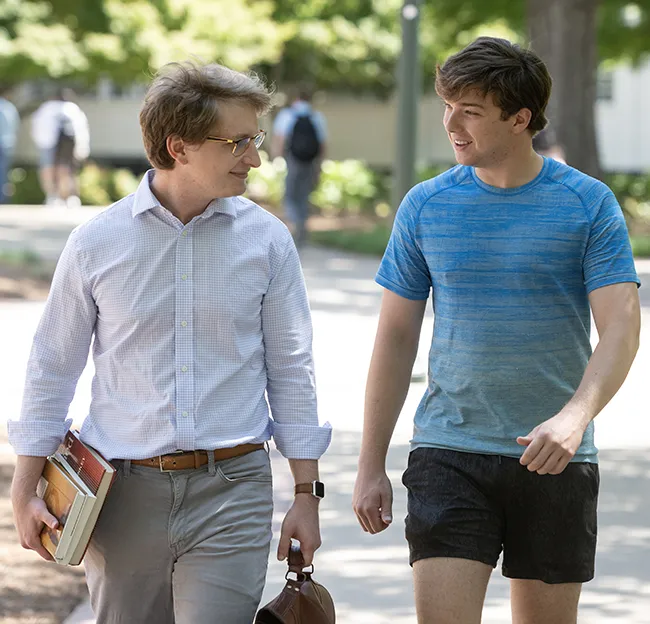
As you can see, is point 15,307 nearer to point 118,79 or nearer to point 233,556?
point 233,556

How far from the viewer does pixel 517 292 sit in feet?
12.1

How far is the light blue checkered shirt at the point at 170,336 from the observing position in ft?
11.7

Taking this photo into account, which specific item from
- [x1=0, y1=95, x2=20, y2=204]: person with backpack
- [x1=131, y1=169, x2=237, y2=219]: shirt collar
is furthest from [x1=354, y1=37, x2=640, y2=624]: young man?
[x1=0, y1=95, x2=20, y2=204]: person with backpack

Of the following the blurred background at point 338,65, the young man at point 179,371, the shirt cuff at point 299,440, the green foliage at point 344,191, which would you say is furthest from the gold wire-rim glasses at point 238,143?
the green foliage at point 344,191

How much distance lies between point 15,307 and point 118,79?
718 inches

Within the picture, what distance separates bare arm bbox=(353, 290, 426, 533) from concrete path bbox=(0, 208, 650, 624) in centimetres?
171

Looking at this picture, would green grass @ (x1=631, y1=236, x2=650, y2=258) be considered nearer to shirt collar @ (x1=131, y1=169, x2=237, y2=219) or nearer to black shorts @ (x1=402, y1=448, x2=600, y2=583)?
black shorts @ (x1=402, y1=448, x2=600, y2=583)

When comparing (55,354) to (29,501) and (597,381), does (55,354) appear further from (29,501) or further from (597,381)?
(597,381)

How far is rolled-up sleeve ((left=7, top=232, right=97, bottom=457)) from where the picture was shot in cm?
363

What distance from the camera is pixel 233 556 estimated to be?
3566 millimetres

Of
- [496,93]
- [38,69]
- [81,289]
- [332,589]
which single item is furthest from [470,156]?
[38,69]

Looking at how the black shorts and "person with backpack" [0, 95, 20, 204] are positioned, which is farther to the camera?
"person with backpack" [0, 95, 20, 204]

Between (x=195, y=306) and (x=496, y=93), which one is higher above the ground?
(x=496, y=93)

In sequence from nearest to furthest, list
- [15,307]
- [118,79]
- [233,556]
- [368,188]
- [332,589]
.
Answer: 1. [233,556]
2. [332,589]
3. [15,307]
4. [368,188]
5. [118,79]
